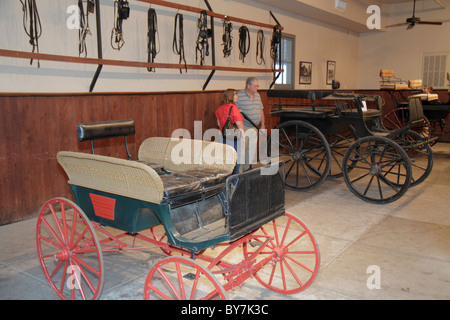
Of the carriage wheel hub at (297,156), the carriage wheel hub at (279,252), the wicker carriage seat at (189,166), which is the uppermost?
the wicker carriage seat at (189,166)

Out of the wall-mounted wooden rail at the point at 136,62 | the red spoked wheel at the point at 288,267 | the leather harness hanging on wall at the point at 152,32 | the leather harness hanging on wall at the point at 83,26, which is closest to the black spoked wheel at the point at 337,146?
the wall-mounted wooden rail at the point at 136,62

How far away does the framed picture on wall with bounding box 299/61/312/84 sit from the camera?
377 inches

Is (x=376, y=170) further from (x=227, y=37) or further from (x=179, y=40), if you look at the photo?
(x=227, y=37)

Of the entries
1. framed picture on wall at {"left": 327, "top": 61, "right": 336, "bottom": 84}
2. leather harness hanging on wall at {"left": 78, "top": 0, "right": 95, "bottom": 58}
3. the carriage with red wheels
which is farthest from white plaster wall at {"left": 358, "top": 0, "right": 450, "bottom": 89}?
the carriage with red wheels

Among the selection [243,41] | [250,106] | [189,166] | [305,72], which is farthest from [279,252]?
[305,72]

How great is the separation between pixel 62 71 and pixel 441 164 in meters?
6.63

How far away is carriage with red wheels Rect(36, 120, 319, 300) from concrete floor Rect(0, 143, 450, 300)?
0.50ft

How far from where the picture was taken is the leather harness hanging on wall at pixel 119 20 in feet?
16.5

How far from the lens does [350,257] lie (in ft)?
11.6

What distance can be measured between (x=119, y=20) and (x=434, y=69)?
9482 mm

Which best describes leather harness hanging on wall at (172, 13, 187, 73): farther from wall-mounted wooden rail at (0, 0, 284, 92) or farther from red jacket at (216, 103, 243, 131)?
red jacket at (216, 103, 243, 131)

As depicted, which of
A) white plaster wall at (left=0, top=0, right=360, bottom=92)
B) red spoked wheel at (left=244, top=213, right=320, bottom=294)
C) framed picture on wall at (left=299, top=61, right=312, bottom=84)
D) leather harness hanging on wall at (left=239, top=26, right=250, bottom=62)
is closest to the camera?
red spoked wheel at (left=244, top=213, right=320, bottom=294)

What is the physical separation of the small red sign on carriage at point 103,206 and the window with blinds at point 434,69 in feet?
36.5

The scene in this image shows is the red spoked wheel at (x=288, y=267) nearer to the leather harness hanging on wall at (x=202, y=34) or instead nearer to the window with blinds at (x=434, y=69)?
the leather harness hanging on wall at (x=202, y=34)
